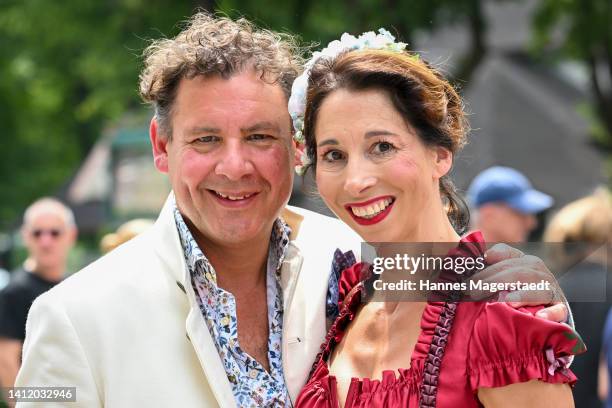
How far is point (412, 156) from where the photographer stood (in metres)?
3.02

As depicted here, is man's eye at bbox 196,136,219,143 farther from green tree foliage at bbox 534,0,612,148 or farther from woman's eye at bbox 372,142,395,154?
green tree foliage at bbox 534,0,612,148

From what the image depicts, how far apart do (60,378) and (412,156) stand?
1262 millimetres

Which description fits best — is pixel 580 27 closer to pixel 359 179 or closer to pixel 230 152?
pixel 230 152

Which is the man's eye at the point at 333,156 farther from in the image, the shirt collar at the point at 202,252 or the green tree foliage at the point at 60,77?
the green tree foliage at the point at 60,77

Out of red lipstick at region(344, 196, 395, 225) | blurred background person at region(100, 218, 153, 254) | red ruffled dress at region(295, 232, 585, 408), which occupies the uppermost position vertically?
blurred background person at region(100, 218, 153, 254)

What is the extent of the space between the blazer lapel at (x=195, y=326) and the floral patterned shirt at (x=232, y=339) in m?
0.04

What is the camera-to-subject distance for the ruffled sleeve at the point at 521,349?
269 centimetres

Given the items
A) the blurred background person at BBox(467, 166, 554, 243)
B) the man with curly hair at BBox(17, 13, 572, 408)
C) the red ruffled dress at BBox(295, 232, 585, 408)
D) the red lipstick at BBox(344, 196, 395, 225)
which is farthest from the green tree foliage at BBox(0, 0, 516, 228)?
the red ruffled dress at BBox(295, 232, 585, 408)

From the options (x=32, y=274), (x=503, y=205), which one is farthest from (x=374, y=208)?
(x=32, y=274)

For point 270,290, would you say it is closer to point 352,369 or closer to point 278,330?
point 278,330

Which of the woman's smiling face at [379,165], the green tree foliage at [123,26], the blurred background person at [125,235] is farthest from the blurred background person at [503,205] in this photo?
the woman's smiling face at [379,165]

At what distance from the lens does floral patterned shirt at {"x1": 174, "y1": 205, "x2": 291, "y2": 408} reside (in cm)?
326

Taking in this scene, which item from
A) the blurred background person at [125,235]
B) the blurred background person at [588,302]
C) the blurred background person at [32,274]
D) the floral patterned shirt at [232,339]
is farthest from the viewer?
the blurred background person at [32,274]

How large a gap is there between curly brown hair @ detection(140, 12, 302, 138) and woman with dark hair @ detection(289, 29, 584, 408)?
0.93 ft
